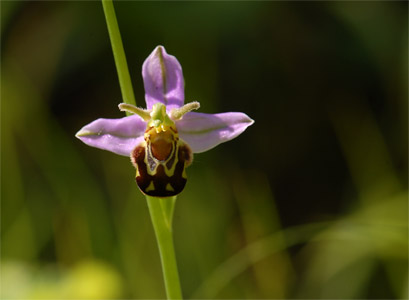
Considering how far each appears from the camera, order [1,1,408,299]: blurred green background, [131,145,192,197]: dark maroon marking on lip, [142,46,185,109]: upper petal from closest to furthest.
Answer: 1. [131,145,192,197]: dark maroon marking on lip
2. [142,46,185,109]: upper petal
3. [1,1,408,299]: blurred green background

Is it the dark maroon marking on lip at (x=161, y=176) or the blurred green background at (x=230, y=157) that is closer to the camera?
the dark maroon marking on lip at (x=161, y=176)

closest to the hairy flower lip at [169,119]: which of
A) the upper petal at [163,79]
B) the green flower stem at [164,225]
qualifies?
the upper petal at [163,79]

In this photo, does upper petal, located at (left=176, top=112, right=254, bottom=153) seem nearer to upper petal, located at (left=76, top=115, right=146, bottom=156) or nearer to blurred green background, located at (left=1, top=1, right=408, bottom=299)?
upper petal, located at (left=76, top=115, right=146, bottom=156)

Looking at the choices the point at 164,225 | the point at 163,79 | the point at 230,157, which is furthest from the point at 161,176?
the point at 230,157

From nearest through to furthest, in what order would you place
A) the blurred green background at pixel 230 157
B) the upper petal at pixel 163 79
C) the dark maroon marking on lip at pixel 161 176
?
the dark maroon marking on lip at pixel 161 176 → the upper petal at pixel 163 79 → the blurred green background at pixel 230 157

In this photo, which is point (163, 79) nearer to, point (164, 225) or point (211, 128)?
point (211, 128)

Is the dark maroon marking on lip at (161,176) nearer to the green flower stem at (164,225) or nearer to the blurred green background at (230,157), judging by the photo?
the green flower stem at (164,225)

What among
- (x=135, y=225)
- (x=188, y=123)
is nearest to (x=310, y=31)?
(x=135, y=225)

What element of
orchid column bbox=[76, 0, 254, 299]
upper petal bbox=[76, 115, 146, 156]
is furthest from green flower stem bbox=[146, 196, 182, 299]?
upper petal bbox=[76, 115, 146, 156]
